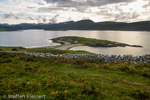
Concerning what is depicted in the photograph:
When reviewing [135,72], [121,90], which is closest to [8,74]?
[121,90]

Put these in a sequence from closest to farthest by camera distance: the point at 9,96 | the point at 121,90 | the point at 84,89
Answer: the point at 9,96 → the point at 84,89 → the point at 121,90

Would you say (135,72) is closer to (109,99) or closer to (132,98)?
(132,98)

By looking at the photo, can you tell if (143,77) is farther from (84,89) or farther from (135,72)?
(84,89)

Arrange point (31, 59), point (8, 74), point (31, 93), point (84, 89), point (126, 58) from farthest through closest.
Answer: point (126, 58)
point (31, 59)
point (8, 74)
point (84, 89)
point (31, 93)

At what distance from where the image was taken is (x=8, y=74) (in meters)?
13.3

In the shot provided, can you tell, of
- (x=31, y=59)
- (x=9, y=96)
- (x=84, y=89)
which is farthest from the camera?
(x=31, y=59)

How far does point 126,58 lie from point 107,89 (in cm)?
1683

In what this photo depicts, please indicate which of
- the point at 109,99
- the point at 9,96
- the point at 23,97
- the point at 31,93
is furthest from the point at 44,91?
the point at 109,99

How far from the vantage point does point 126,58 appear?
80.9 ft

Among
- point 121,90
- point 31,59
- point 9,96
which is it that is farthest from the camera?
point 31,59

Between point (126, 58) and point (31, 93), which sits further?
point (126, 58)

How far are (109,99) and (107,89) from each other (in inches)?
70.4

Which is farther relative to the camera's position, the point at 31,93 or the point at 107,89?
the point at 107,89

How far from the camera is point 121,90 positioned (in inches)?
393
